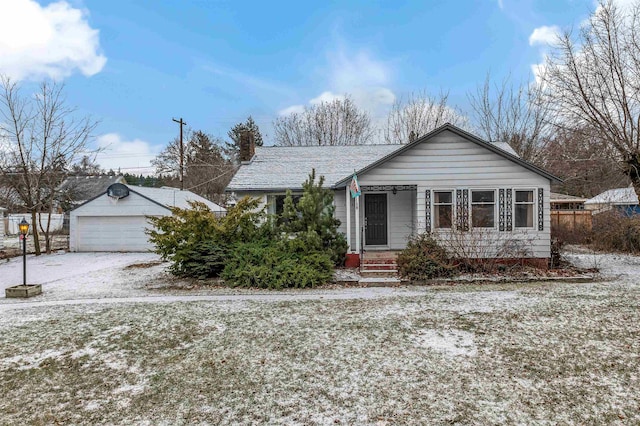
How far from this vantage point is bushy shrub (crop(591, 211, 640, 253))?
14922 millimetres

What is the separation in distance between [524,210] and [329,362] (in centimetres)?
914

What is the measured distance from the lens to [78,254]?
1805 cm

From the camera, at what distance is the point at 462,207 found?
37.5ft

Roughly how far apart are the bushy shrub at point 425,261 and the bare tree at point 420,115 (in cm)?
1770

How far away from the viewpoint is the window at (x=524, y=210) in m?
11.4

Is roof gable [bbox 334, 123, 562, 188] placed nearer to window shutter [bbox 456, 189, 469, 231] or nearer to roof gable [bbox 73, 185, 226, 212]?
window shutter [bbox 456, 189, 469, 231]

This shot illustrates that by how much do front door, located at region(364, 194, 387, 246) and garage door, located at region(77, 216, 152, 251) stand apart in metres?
11.6

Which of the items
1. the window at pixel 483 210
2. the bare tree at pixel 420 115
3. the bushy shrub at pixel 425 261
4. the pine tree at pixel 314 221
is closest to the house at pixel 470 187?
the window at pixel 483 210

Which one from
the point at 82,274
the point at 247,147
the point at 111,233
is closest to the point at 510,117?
the point at 247,147

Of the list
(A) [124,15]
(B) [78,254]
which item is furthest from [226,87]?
(B) [78,254]

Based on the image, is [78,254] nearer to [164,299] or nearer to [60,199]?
[164,299]

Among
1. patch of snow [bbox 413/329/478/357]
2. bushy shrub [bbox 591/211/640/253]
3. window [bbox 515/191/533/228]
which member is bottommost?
patch of snow [bbox 413/329/478/357]

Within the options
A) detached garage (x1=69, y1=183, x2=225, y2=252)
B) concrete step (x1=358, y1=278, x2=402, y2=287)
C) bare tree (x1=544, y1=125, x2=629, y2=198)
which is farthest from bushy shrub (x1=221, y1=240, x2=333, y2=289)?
detached garage (x1=69, y1=183, x2=225, y2=252)

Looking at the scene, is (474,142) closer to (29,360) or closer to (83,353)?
(83,353)
